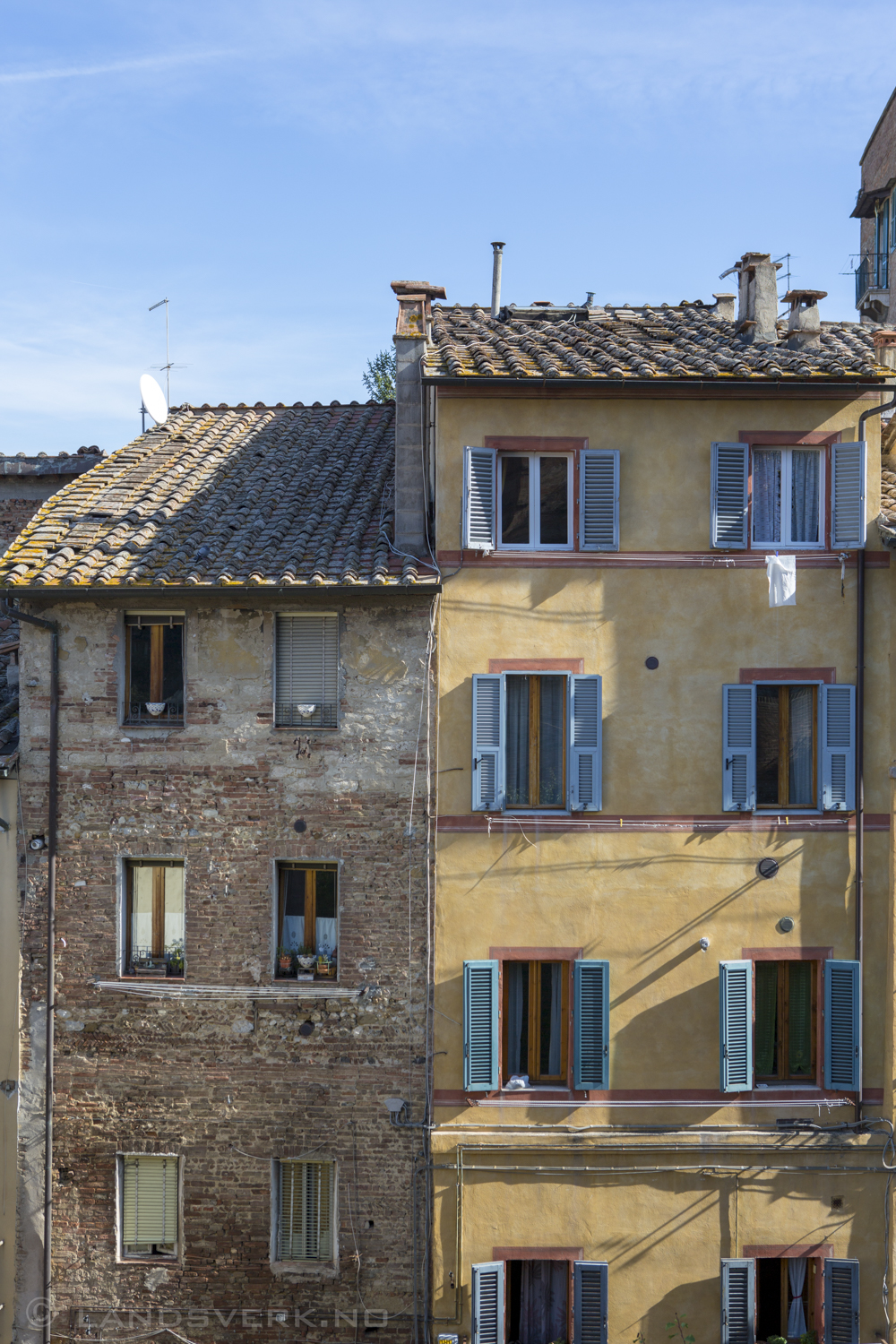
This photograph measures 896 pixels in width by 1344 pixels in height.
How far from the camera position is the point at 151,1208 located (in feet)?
46.8

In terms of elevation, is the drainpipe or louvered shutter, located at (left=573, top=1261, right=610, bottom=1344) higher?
the drainpipe

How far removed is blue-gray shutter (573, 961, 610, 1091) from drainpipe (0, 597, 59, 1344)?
266 inches

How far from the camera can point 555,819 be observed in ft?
45.8

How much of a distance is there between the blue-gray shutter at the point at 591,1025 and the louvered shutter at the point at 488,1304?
253cm

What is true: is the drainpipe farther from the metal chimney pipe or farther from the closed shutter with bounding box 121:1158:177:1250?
the metal chimney pipe

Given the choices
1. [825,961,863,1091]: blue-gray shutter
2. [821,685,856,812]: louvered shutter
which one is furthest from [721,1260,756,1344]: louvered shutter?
[821,685,856,812]: louvered shutter

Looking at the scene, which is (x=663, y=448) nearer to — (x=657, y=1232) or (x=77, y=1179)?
(x=657, y=1232)

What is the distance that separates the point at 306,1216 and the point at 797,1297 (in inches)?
254

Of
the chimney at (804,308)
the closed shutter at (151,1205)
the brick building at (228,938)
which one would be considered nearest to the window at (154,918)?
the brick building at (228,938)

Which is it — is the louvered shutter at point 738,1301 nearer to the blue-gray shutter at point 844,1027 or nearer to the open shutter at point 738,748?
the blue-gray shutter at point 844,1027

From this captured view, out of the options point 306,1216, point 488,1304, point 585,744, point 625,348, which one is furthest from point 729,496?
point 306,1216

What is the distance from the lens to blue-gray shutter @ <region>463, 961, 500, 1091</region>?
13.8 metres

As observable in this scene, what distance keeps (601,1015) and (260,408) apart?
472 inches

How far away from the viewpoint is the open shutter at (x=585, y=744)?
1391cm
